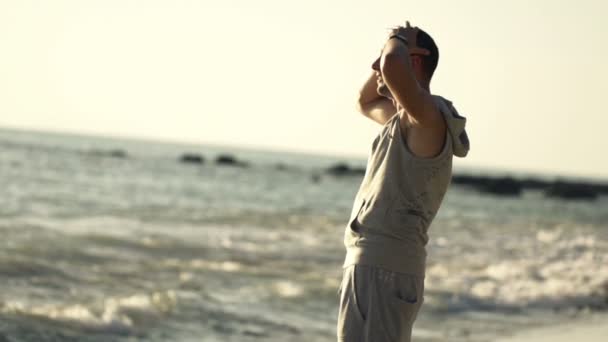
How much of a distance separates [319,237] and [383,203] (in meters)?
17.2

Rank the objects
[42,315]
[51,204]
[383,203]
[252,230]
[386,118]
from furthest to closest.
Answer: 1. [51,204]
2. [252,230]
3. [42,315]
4. [386,118]
5. [383,203]

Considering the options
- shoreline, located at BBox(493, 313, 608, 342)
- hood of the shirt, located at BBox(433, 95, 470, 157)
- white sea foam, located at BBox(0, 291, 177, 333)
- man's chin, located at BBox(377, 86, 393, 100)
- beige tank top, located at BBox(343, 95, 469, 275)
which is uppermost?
man's chin, located at BBox(377, 86, 393, 100)

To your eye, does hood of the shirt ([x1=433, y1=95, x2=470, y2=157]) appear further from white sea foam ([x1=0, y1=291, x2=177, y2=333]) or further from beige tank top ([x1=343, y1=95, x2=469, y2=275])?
white sea foam ([x1=0, y1=291, x2=177, y2=333])

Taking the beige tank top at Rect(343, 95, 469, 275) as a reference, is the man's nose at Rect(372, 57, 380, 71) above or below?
above

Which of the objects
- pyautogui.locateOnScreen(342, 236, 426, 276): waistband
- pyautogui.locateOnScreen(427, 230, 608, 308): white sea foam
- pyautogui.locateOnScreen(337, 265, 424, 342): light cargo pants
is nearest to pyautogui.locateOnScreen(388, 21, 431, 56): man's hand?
pyautogui.locateOnScreen(342, 236, 426, 276): waistband

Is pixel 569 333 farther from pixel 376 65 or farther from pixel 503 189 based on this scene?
pixel 503 189

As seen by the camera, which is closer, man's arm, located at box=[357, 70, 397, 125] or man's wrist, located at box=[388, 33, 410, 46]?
man's wrist, located at box=[388, 33, 410, 46]

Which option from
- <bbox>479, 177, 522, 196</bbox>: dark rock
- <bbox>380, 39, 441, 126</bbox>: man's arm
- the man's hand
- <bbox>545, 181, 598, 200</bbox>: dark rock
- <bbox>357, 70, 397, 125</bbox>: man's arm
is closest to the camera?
<bbox>380, 39, 441, 126</bbox>: man's arm

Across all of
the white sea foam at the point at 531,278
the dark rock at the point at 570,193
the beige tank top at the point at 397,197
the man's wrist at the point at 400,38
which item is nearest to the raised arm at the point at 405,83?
the man's wrist at the point at 400,38

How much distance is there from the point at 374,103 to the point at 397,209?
608 mm

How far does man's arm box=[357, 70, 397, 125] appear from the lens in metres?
4.11

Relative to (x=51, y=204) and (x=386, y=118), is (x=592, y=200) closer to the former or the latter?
(x=51, y=204)

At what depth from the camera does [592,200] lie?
64500 millimetres

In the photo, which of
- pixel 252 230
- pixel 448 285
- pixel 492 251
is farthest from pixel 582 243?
pixel 448 285
